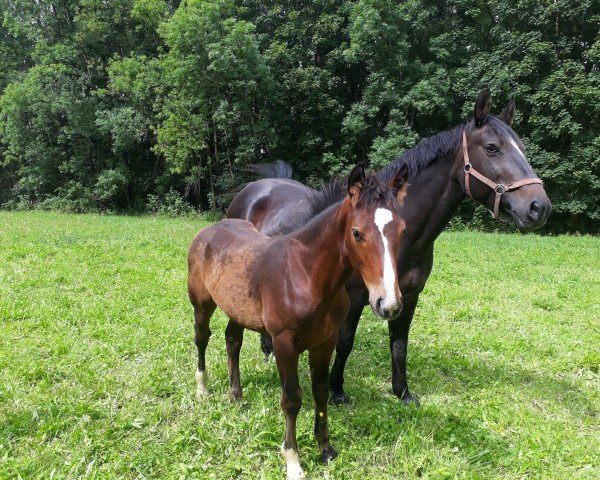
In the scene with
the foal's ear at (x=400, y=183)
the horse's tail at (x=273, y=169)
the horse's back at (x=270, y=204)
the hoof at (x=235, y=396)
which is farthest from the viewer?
the horse's tail at (x=273, y=169)

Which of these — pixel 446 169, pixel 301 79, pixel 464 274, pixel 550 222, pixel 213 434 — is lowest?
pixel 550 222

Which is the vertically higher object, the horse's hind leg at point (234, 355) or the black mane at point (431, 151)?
the black mane at point (431, 151)

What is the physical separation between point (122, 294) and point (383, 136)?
68.4 ft

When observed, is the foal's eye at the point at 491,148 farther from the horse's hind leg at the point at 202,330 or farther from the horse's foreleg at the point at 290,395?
the horse's hind leg at the point at 202,330

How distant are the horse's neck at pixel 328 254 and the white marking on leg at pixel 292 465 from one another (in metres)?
1.15

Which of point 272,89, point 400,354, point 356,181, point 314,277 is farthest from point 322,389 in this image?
point 272,89

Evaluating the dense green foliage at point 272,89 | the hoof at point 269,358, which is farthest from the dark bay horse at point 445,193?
the dense green foliage at point 272,89

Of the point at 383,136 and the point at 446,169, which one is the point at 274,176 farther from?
the point at 383,136

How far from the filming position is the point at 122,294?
6117 mm

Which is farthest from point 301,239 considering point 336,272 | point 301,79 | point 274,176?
point 301,79

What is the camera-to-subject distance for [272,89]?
24.0 meters

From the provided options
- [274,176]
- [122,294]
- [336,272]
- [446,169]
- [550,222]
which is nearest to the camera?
[336,272]

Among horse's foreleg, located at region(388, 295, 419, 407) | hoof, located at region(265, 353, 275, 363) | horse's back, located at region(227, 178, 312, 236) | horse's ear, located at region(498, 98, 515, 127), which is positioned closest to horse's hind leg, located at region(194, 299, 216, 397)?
hoof, located at region(265, 353, 275, 363)

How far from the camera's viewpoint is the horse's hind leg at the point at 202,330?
3562 mm
